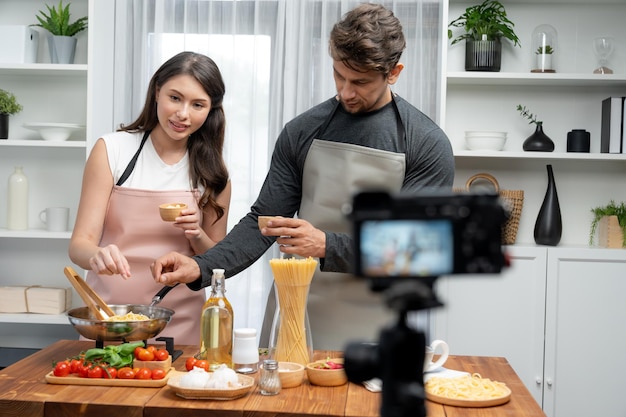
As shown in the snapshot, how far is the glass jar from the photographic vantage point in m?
3.73

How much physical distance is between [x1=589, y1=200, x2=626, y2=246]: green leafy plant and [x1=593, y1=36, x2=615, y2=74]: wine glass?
664 mm

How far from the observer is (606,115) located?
3723 mm

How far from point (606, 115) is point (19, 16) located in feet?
10.1

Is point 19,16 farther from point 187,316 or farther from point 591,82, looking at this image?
point 591,82

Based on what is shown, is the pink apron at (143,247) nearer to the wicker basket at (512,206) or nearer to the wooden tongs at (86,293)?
the wooden tongs at (86,293)

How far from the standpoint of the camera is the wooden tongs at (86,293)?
2.06m

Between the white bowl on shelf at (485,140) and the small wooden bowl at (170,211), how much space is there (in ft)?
5.80

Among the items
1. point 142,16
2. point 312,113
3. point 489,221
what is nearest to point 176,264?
point 312,113

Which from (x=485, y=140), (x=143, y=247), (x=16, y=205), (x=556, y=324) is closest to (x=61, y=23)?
(x=16, y=205)

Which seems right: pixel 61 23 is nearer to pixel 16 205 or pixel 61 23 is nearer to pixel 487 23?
pixel 16 205

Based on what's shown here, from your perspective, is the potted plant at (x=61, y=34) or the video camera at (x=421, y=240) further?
the potted plant at (x=61, y=34)

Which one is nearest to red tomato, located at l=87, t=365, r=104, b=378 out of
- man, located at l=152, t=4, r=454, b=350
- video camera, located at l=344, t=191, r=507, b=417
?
man, located at l=152, t=4, r=454, b=350

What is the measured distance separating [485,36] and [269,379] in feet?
8.04

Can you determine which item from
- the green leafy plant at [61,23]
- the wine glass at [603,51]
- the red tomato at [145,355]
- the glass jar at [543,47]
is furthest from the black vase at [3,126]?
the wine glass at [603,51]
